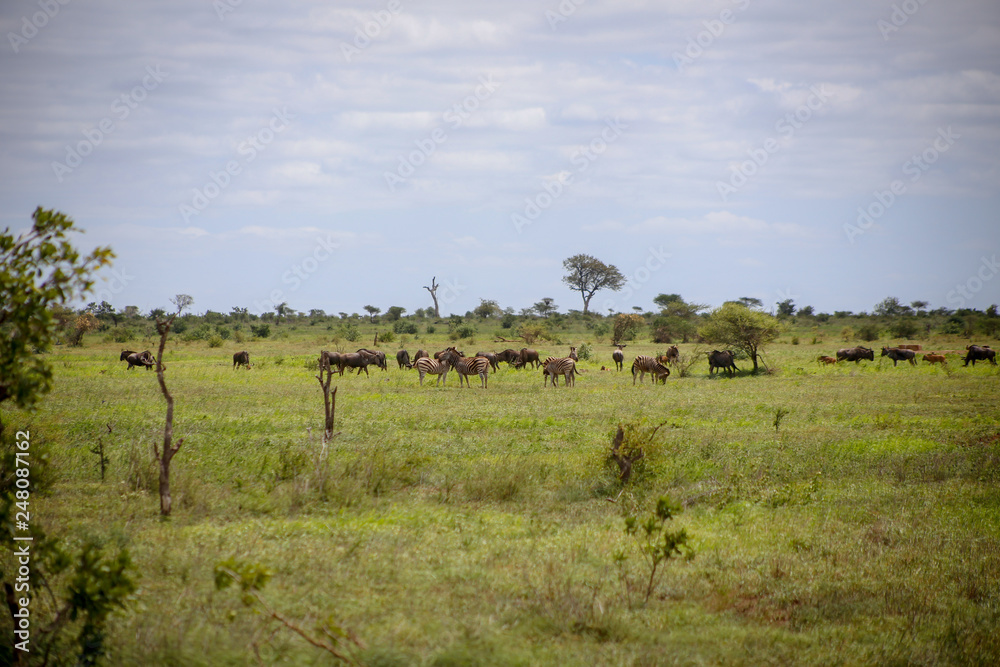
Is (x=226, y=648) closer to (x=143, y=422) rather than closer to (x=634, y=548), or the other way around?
(x=634, y=548)

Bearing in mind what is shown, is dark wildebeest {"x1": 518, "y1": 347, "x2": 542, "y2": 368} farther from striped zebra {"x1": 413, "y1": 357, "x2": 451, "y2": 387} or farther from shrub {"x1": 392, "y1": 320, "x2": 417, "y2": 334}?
shrub {"x1": 392, "y1": 320, "x2": 417, "y2": 334}

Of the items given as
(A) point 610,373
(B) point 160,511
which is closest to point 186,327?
(A) point 610,373

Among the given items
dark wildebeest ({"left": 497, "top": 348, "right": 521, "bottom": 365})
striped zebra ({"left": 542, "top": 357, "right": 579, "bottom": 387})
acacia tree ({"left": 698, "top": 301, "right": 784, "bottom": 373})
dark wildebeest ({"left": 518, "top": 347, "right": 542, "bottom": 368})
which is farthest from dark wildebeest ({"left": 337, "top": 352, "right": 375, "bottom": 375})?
acacia tree ({"left": 698, "top": 301, "right": 784, "bottom": 373})

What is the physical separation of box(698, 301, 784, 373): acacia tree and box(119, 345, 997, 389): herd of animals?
905mm

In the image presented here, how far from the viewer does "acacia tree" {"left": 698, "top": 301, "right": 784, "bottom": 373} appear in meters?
30.4

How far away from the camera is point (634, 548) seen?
335 inches

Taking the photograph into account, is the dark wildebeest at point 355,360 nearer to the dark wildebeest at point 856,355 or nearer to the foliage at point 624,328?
the dark wildebeest at point 856,355

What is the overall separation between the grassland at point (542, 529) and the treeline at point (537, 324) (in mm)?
19627

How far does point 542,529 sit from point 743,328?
2345 cm

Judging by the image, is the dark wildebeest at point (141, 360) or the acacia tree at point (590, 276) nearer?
the dark wildebeest at point (141, 360)

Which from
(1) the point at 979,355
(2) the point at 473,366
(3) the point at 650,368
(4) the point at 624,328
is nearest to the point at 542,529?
(2) the point at 473,366

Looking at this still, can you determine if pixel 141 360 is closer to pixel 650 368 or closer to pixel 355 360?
pixel 355 360

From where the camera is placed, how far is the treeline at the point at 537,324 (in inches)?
1977

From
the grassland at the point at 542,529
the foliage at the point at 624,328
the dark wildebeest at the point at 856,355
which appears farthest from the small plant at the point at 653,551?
the foliage at the point at 624,328
